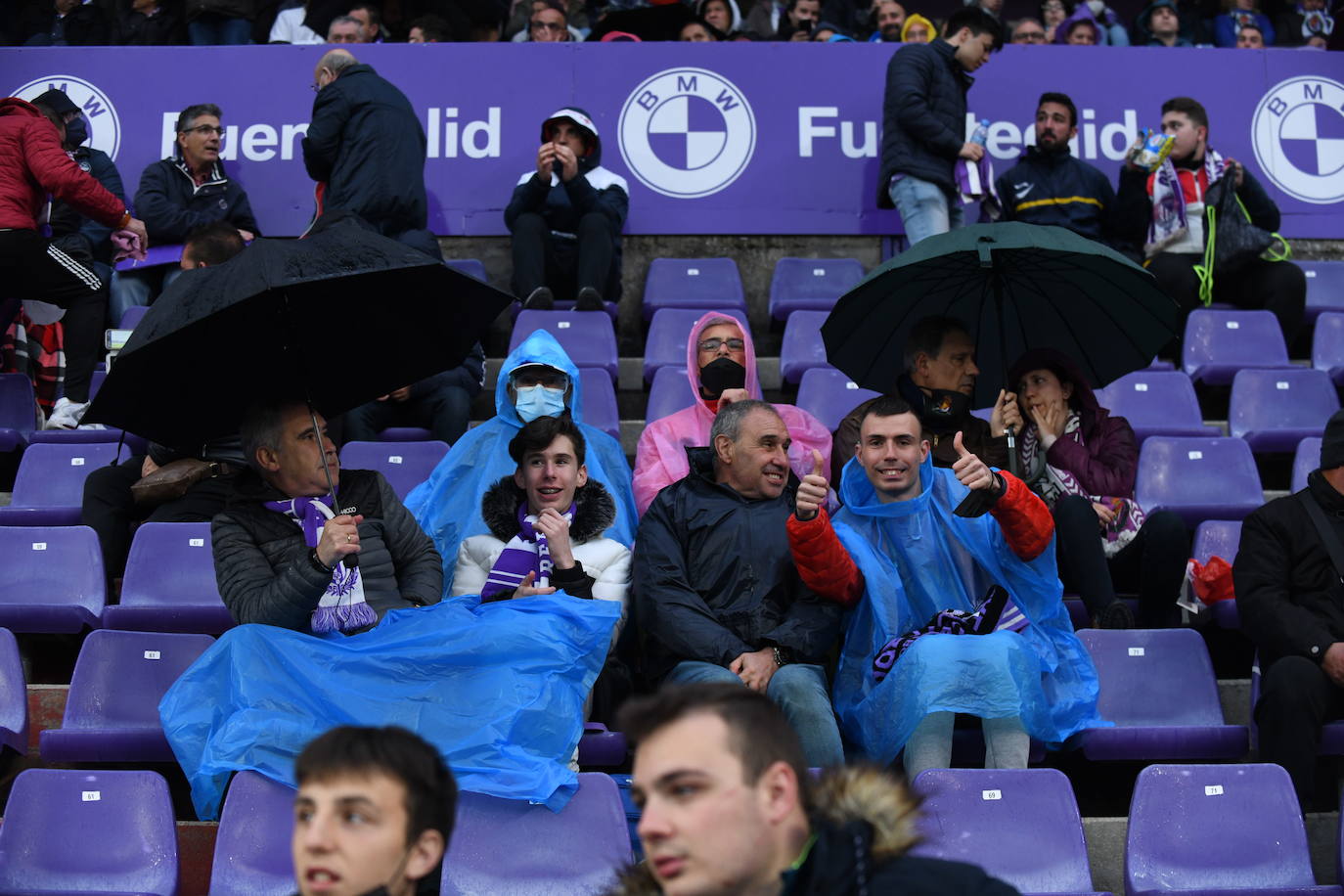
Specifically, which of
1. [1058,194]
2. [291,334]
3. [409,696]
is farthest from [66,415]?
[1058,194]

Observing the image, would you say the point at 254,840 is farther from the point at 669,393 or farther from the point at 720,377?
the point at 669,393

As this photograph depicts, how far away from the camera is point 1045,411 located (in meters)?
5.61

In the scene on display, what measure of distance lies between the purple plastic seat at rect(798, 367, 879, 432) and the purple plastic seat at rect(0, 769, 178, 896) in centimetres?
314

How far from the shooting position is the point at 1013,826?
4.25 m

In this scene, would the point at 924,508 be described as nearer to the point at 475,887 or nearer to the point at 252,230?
the point at 475,887

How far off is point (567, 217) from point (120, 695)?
A: 3.57 metres

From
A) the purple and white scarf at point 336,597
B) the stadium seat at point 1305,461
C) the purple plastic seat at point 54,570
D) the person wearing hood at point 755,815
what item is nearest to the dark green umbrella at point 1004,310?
the stadium seat at point 1305,461

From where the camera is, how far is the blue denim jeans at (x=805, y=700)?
4.42 meters

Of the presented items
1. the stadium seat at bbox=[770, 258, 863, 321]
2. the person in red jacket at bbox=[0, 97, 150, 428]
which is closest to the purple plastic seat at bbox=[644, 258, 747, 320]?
the stadium seat at bbox=[770, 258, 863, 321]

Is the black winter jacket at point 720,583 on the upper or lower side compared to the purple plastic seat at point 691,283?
lower

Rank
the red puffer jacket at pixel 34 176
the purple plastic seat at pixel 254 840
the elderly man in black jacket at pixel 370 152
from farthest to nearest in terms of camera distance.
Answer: the elderly man in black jacket at pixel 370 152 → the red puffer jacket at pixel 34 176 → the purple plastic seat at pixel 254 840

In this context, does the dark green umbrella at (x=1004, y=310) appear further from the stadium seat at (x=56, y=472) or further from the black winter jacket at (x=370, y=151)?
the stadium seat at (x=56, y=472)

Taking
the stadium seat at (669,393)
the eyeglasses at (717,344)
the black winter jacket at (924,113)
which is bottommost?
the stadium seat at (669,393)

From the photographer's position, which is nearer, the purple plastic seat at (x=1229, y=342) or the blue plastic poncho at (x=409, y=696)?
the blue plastic poncho at (x=409, y=696)
